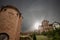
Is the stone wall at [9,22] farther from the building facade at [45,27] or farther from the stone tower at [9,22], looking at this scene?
the building facade at [45,27]

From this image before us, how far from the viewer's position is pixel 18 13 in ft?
56.8

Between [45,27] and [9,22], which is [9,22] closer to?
[9,22]

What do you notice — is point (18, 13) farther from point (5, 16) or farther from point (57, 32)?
point (57, 32)

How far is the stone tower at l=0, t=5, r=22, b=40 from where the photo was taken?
1454 centimetres

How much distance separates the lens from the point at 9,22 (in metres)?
15.4

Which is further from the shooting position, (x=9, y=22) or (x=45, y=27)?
(x=45, y=27)

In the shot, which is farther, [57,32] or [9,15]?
[57,32]

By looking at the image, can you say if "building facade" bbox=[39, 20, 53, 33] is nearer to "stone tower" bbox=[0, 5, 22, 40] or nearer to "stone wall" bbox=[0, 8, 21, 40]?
"stone tower" bbox=[0, 5, 22, 40]

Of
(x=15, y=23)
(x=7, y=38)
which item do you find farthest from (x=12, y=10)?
(x=7, y=38)

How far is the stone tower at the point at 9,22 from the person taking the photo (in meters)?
14.5

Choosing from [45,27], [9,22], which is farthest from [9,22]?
[45,27]

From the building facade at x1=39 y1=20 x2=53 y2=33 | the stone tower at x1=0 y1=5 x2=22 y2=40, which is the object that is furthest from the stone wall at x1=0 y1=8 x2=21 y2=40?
the building facade at x1=39 y1=20 x2=53 y2=33

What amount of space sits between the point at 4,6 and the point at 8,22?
10.2 ft

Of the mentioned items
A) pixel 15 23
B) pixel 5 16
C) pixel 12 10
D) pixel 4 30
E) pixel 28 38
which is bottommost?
pixel 28 38
